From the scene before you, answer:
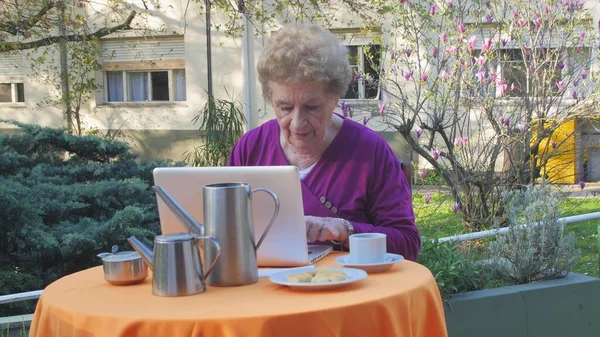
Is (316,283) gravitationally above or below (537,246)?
above

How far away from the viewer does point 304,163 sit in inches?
116

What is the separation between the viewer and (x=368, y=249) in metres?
2.25

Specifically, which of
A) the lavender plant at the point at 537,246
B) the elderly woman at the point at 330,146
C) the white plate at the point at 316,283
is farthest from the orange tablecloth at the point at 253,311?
the lavender plant at the point at 537,246

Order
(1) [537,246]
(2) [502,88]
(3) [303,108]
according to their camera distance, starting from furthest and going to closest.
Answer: (2) [502,88]
(1) [537,246]
(3) [303,108]

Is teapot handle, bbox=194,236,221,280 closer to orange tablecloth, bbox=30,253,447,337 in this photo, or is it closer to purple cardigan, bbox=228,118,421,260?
orange tablecloth, bbox=30,253,447,337

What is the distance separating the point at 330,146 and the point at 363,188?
0.72 ft

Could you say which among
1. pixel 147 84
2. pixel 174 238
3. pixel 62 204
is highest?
pixel 147 84

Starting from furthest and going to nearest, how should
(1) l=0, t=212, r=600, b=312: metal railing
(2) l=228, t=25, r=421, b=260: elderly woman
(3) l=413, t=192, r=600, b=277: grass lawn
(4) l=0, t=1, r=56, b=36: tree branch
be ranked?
(4) l=0, t=1, r=56, b=36: tree branch → (3) l=413, t=192, r=600, b=277: grass lawn → (1) l=0, t=212, r=600, b=312: metal railing → (2) l=228, t=25, r=421, b=260: elderly woman

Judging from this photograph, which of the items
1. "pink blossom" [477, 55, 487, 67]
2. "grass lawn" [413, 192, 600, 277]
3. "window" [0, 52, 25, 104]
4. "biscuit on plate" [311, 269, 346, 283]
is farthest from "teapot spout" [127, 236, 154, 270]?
"window" [0, 52, 25, 104]

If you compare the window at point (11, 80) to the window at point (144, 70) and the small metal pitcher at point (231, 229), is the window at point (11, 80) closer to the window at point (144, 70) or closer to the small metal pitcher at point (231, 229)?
the window at point (144, 70)

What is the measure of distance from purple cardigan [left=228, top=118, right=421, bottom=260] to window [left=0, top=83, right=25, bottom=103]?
14717mm

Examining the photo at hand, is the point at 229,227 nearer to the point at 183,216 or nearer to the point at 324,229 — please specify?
the point at 183,216

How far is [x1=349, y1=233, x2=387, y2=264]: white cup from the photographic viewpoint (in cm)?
225

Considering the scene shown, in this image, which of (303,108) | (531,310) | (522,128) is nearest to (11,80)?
(522,128)
